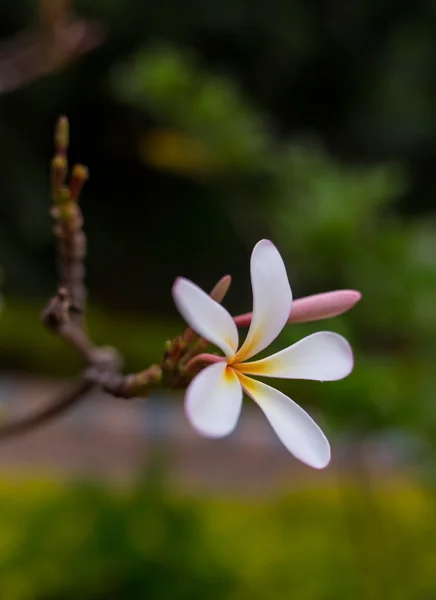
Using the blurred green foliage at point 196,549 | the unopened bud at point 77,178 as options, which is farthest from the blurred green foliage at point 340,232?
the unopened bud at point 77,178

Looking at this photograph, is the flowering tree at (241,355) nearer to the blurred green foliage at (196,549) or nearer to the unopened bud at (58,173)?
Answer: the unopened bud at (58,173)

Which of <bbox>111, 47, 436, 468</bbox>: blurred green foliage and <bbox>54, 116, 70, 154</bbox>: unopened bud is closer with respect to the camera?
<bbox>54, 116, 70, 154</bbox>: unopened bud

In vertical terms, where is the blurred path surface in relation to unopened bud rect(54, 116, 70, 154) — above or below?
above

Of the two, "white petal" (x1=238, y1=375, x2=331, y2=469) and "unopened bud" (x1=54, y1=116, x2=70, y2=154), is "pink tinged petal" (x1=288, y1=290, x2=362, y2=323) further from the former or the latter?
"unopened bud" (x1=54, y1=116, x2=70, y2=154)

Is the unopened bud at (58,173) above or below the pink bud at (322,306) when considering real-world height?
above

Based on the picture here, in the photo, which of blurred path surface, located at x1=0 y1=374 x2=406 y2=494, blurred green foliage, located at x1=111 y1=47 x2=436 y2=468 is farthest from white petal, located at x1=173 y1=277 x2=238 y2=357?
blurred path surface, located at x1=0 y1=374 x2=406 y2=494

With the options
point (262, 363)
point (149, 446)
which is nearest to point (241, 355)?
point (262, 363)
